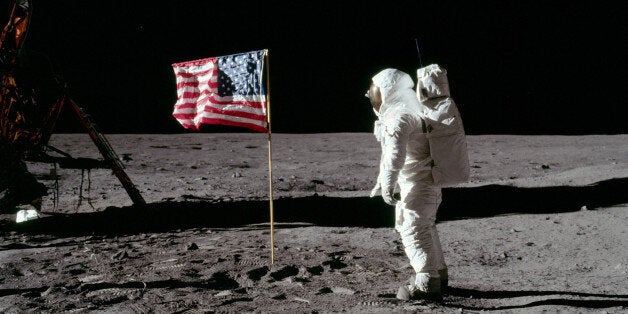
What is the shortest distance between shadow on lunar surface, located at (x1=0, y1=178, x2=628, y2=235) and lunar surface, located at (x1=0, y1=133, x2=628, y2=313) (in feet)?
0.07

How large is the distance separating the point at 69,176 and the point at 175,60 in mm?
5630

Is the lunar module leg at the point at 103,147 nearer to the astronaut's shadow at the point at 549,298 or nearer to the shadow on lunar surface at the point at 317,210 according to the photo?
the shadow on lunar surface at the point at 317,210

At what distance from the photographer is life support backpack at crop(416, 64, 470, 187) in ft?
11.6

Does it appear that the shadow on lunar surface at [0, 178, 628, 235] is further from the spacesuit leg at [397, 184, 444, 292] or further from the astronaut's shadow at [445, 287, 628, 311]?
the spacesuit leg at [397, 184, 444, 292]

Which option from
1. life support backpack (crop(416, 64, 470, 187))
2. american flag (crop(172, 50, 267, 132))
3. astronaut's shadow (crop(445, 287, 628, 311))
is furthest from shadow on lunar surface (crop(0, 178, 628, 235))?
life support backpack (crop(416, 64, 470, 187))

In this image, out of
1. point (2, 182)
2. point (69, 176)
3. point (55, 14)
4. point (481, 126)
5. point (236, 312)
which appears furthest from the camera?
point (481, 126)

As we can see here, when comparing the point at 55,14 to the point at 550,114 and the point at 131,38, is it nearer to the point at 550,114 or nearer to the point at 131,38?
the point at 131,38

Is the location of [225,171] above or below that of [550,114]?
below

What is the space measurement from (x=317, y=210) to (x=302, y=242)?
4.15 ft

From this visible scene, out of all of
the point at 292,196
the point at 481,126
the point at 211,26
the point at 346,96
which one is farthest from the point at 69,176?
the point at 481,126

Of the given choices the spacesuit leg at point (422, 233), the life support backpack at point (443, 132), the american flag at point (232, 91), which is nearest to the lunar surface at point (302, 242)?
the spacesuit leg at point (422, 233)

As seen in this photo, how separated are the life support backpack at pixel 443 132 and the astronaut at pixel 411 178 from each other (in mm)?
72

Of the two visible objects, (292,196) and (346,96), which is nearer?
(292,196)

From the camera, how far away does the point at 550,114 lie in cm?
1480
